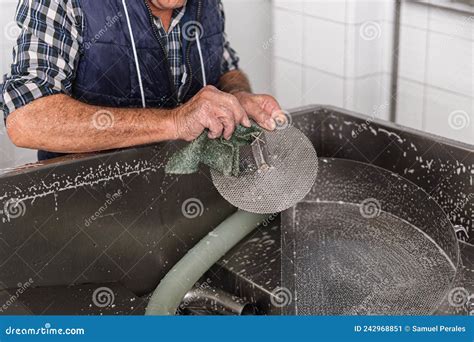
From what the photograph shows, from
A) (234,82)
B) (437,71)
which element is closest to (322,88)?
(437,71)

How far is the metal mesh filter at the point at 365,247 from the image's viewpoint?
4.51 ft

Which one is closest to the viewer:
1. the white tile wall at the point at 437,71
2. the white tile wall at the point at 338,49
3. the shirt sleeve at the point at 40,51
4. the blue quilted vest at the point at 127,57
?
the shirt sleeve at the point at 40,51

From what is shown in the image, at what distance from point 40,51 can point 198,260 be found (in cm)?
53

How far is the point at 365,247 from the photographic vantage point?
156 cm

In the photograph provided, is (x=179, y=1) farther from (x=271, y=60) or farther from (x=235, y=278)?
(x=271, y=60)

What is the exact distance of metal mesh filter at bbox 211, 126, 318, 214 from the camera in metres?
1.43

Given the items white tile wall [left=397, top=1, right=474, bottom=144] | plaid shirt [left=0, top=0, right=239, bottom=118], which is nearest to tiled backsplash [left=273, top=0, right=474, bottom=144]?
white tile wall [left=397, top=1, right=474, bottom=144]

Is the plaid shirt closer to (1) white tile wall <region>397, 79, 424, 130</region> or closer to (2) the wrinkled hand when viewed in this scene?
(2) the wrinkled hand

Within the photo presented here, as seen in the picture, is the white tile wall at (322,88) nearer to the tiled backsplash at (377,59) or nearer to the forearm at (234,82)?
the tiled backsplash at (377,59)

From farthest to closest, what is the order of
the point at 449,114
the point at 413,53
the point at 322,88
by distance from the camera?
the point at 322,88 → the point at 413,53 → the point at 449,114

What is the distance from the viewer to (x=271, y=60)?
131 inches

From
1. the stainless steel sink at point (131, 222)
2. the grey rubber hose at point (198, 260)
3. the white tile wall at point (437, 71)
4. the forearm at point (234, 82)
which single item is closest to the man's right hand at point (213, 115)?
the stainless steel sink at point (131, 222)

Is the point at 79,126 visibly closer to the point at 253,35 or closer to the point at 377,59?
the point at 377,59

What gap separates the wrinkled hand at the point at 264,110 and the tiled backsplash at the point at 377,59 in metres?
1.31
